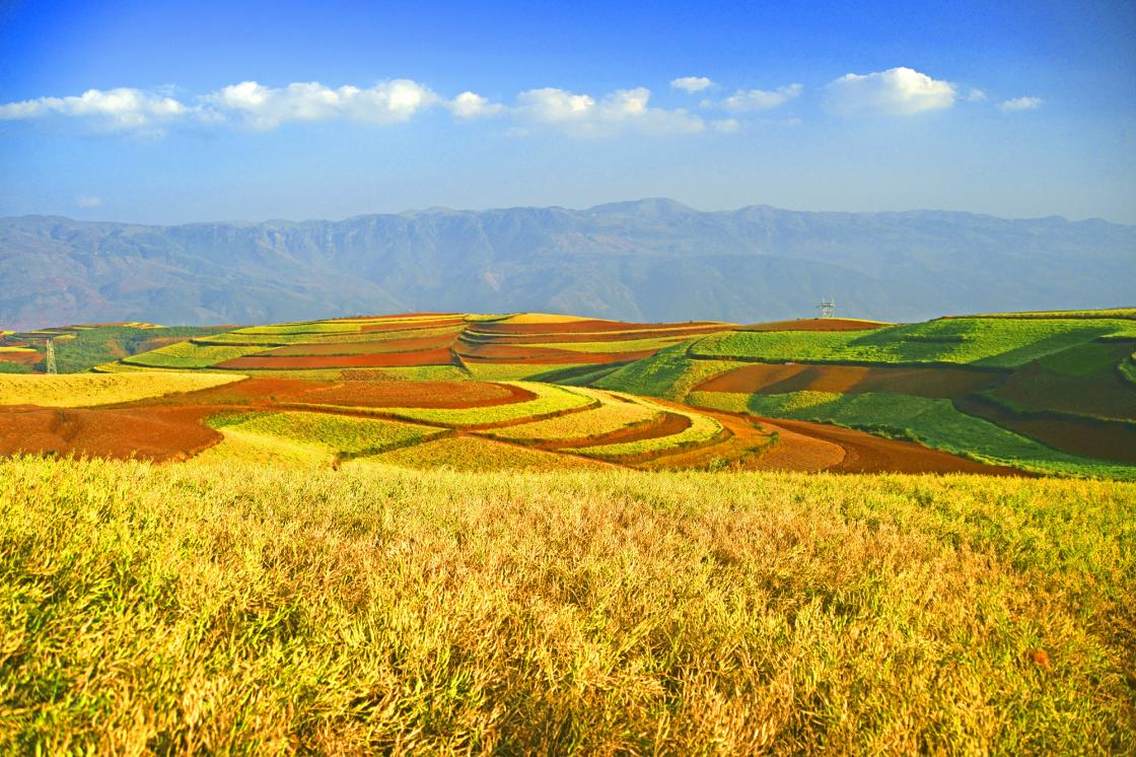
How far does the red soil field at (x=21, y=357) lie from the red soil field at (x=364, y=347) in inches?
2602

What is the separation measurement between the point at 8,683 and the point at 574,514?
829 centimetres

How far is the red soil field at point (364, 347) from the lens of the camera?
113000 mm

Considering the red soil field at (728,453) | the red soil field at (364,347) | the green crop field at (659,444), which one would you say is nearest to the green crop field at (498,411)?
the green crop field at (659,444)

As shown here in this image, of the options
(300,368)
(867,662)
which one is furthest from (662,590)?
(300,368)

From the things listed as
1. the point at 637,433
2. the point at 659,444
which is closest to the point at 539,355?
the point at 637,433

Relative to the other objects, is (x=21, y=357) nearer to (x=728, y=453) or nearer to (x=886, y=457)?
(x=728, y=453)

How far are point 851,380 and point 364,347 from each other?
274ft

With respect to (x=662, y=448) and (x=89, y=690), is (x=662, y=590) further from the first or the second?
→ (x=662, y=448)

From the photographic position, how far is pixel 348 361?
102375 mm

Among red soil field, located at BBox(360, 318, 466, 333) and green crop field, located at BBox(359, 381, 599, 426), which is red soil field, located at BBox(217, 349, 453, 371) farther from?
green crop field, located at BBox(359, 381, 599, 426)

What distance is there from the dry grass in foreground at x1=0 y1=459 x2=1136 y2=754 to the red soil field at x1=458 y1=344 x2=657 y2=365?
90589 mm

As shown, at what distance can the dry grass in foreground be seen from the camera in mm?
4152

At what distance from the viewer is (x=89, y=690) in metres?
3.90

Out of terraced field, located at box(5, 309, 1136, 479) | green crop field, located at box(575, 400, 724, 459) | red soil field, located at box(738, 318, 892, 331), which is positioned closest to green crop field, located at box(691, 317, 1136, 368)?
terraced field, located at box(5, 309, 1136, 479)
